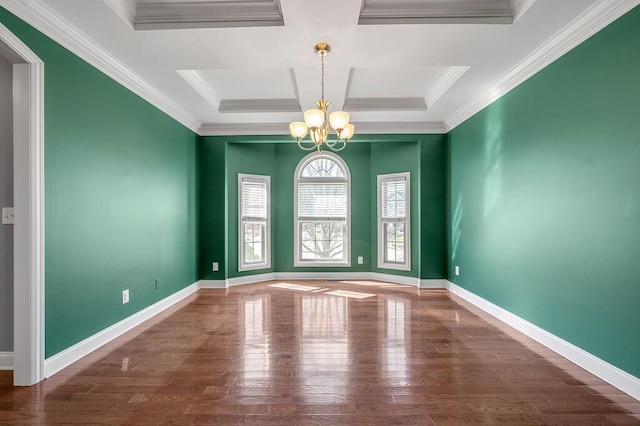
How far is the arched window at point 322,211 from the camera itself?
21.8 feet

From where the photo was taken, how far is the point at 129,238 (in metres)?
3.65

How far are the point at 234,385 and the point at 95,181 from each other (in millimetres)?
2141

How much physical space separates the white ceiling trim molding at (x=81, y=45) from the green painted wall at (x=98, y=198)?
0.06 metres

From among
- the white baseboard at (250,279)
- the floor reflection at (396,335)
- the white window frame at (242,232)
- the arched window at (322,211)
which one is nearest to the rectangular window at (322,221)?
the arched window at (322,211)

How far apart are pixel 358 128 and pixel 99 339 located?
4386 millimetres

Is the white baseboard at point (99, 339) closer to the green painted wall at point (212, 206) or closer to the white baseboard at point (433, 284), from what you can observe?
the green painted wall at point (212, 206)

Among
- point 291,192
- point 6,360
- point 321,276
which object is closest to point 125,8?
point 6,360

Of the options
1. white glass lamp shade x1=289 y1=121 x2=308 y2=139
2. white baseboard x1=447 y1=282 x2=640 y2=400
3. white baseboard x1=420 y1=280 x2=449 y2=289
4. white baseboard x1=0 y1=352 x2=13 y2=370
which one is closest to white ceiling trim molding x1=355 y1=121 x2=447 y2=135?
white glass lamp shade x1=289 y1=121 x2=308 y2=139

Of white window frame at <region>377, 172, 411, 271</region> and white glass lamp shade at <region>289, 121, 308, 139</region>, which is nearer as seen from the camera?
white glass lamp shade at <region>289, 121, 308, 139</region>

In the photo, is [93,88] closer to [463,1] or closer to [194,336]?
[194,336]

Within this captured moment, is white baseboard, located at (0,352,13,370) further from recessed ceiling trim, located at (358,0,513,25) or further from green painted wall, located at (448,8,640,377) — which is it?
green painted wall, located at (448,8,640,377)

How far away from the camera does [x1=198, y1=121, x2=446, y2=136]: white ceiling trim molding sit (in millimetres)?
5641

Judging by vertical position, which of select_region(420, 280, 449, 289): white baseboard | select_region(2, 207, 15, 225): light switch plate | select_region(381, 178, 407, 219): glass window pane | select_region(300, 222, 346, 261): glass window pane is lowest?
select_region(420, 280, 449, 289): white baseboard

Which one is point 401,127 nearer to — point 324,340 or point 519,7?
point 519,7
